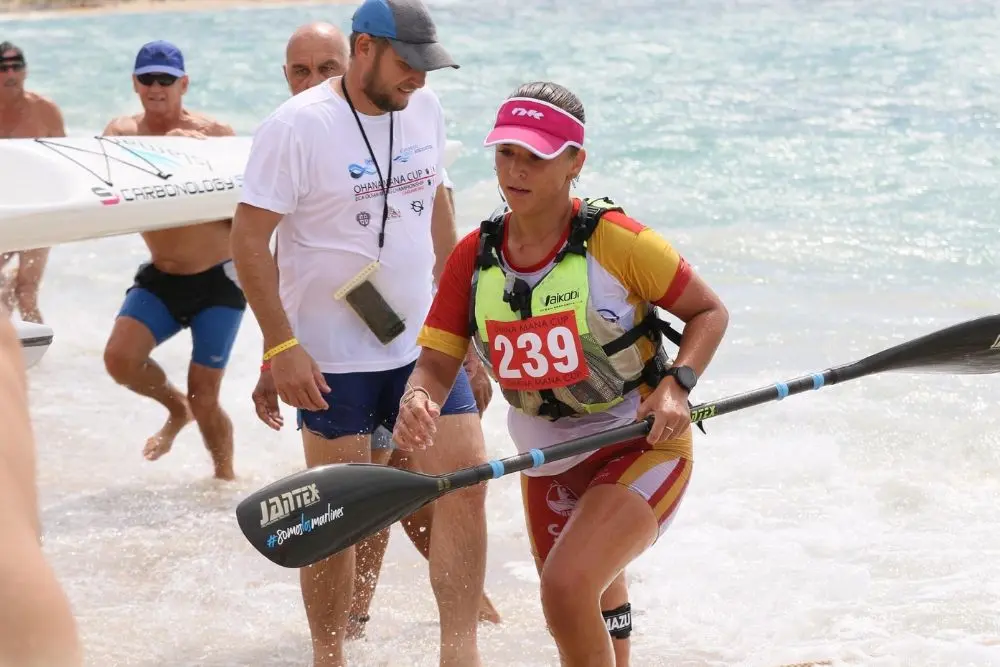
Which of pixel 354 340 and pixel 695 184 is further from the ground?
pixel 354 340

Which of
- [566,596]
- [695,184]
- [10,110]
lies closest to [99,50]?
[695,184]

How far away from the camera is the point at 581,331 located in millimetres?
3330

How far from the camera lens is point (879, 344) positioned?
8336mm

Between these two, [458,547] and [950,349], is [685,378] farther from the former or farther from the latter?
[950,349]

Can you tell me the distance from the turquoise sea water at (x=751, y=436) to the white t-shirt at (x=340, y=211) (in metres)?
1.13

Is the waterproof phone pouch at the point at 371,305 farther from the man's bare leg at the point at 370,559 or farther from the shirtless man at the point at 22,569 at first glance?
the shirtless man at the point at 22,569

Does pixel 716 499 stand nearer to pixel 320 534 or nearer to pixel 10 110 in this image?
pixel 320 534

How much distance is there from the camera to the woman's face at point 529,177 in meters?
3.32

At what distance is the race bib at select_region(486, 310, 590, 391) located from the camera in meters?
3.34

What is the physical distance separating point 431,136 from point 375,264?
450 mm

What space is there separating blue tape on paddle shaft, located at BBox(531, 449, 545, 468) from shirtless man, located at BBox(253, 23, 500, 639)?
0.90 meters

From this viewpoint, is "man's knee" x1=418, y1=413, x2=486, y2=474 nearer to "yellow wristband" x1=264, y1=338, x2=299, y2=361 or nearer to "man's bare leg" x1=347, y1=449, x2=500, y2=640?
"yellow wristband" x1=264, y1=338, x2=299, y2=361

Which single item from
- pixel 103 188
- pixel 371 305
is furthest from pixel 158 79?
pixel 371 305

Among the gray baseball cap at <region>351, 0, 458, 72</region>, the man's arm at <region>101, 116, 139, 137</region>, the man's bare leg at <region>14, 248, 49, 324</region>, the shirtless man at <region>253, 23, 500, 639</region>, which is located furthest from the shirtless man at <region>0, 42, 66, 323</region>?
the gray baseball cap at <region>351, 0, 458, 72</region>
